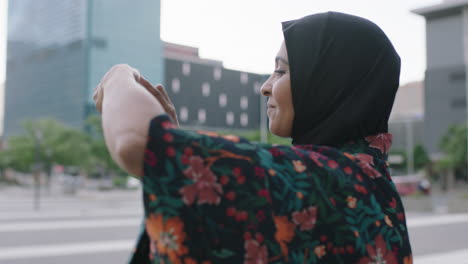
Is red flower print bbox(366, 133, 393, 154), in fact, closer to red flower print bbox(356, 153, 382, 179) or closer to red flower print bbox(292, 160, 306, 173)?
red flower print bbox(356, 153, 382, 179)

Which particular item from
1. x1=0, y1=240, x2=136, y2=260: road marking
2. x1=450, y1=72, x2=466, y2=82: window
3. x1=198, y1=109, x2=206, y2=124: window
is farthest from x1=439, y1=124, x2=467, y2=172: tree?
x1=0, y1=240, x2=136, y2=260: road marking

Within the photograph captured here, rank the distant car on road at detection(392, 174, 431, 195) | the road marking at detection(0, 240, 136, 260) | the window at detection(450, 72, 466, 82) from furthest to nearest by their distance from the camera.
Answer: the window at detection(450, 72, 466, 82)
the distant car on road at detection(392, 174, 431, 195)
the road marking at detection(0, 240, 136, 260)

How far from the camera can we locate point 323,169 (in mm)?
792

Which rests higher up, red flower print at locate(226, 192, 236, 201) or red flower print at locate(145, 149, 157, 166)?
red flower print at locate(145, 149, 157, 166)

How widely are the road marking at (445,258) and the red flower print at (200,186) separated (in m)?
7.17

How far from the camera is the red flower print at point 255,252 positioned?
0.71m

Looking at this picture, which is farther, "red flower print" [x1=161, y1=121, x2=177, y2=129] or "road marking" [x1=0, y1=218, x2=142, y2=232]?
"road marking" [x1=0, y1=218, x2=142, y2=232]

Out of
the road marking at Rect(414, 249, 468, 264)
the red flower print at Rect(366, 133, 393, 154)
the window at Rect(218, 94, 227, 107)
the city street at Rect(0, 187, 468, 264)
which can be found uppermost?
the red flower print at Rect(366, 133, 393, 154)

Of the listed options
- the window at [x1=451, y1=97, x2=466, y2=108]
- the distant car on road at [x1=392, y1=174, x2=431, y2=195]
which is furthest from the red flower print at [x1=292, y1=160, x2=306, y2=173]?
the window at [x1=451, y1=97, x2=466, y2=108]

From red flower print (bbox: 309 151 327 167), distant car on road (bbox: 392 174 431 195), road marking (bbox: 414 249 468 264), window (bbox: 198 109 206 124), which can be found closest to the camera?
red flower print (bbox: 309 151 327 167)

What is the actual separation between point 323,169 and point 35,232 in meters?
10.9

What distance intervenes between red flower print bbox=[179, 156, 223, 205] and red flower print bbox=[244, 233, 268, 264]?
8 cm

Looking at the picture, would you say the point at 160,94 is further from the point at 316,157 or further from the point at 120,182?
the point at 120,182

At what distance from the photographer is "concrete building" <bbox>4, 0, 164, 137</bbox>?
136 feet
